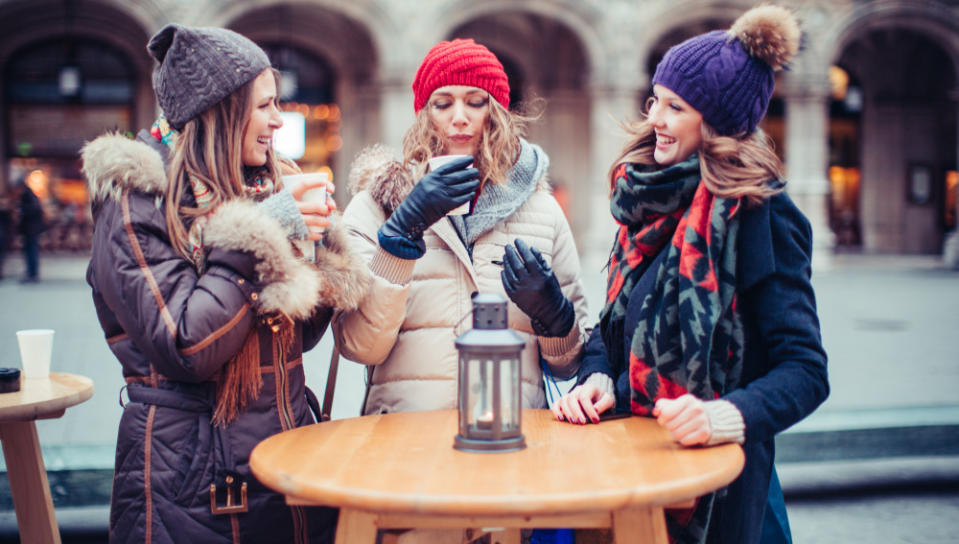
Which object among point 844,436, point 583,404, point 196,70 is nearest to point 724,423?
point 583,404

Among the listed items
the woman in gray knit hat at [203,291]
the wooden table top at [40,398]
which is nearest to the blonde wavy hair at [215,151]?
the woman in gray knit hat at [203,291]

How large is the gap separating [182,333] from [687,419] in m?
1.06

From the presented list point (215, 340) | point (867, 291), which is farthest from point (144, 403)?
point (867, 291)

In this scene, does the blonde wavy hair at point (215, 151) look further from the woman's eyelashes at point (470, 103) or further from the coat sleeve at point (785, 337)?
the coat sleeve at point (785, 337)

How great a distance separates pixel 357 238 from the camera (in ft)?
7.52

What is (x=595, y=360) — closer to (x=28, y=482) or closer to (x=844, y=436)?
(x=28, y=482)

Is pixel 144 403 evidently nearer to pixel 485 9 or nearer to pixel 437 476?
pixel 437 476

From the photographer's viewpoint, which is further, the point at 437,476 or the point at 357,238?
the point at 357,238

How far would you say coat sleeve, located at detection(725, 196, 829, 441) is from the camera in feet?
5.65

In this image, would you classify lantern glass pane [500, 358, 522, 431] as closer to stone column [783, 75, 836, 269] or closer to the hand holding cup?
the hand holding cup

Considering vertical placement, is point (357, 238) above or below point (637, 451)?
above

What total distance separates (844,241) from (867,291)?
29.2 feet

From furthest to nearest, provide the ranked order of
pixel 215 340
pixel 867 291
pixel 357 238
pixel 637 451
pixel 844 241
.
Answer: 1. pixel 844 241
2. pixel 867 291
3. pixel 357 238
4. pixel 215 340
5. pixel 637 451

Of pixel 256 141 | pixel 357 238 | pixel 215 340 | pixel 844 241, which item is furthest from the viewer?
pixel 844 241
